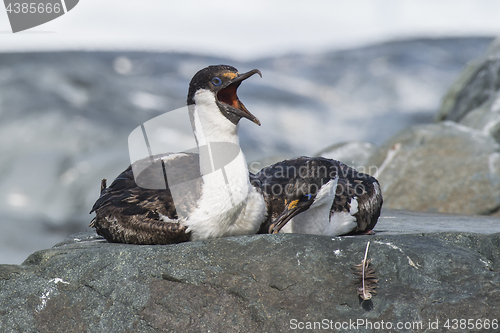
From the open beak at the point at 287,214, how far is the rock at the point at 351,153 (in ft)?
19.2

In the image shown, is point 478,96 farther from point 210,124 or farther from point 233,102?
point 210,124

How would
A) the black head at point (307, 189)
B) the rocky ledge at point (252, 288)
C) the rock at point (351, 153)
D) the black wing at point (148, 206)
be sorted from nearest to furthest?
the rocky ledge at point (252, 288) < the black wing at point (148, 206) < the black head at point (307, 189) < the rock at point (351, 153)

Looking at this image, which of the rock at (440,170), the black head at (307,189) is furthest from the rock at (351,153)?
the black head at (307,189)

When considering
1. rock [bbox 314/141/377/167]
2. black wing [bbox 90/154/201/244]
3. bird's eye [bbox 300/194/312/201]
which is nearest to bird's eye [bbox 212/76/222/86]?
black wing [bbox 90/154/201/244]

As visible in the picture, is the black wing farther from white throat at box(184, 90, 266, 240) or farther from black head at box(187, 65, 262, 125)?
black head at box(187, 65, 262, 125)

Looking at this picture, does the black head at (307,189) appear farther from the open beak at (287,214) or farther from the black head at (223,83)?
the black head at (223,83)

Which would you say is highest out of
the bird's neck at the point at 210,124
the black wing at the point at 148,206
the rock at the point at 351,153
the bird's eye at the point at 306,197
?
the bird's neck at the point at 210,124

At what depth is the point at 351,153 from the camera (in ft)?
37.0

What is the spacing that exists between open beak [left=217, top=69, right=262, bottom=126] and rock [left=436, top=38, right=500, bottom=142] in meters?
7.61

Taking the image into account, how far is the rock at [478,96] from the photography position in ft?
38.1

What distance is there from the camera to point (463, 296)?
398 centimetres

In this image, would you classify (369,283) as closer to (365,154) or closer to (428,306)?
(428,306)

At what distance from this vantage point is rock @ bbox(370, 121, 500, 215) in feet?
29.9

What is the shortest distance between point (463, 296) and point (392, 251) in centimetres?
62
